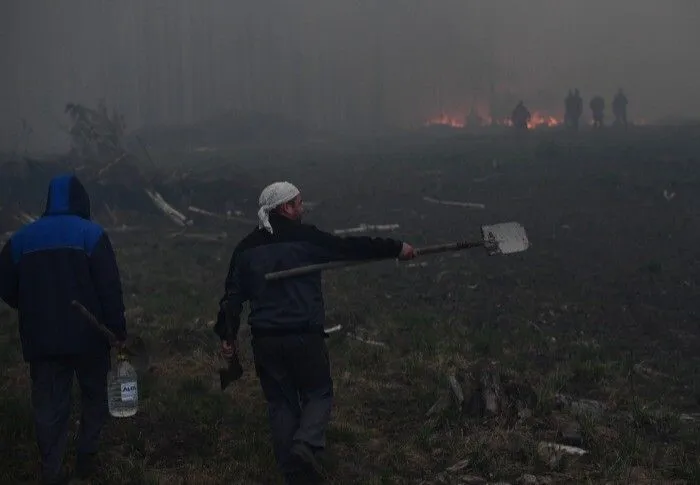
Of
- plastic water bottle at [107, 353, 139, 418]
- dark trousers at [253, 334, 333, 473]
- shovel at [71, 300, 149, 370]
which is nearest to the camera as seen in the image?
shovel at [71, 300, 149, 370]

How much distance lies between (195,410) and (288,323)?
2463 mm

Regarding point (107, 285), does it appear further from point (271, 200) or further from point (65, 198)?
point (271, 200)

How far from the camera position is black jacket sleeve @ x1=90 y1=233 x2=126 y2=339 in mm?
5211

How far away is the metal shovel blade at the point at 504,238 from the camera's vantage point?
19.4 ft

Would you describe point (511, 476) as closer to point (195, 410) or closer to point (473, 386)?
point (473, 386)

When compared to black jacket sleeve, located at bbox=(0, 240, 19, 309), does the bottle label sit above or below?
below

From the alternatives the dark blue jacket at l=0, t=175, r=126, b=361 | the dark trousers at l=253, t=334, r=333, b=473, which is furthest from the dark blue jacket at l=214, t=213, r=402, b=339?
the dark blue jacket at l=0, t=175, r=126, b=361

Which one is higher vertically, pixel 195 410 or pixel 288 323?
pixel 288 323

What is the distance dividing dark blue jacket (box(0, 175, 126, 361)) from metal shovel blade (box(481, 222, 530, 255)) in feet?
10.4

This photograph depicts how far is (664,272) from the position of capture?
15.3 metres

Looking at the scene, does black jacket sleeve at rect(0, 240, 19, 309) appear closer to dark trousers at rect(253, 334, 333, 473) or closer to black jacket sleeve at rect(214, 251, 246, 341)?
black jacket sleeve at rect(214, 251, 246, 341)

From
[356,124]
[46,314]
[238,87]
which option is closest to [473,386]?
[46,314]

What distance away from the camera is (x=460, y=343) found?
9.95m

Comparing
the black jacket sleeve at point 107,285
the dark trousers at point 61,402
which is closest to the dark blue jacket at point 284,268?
the black jacket sleeve at point 107,285
